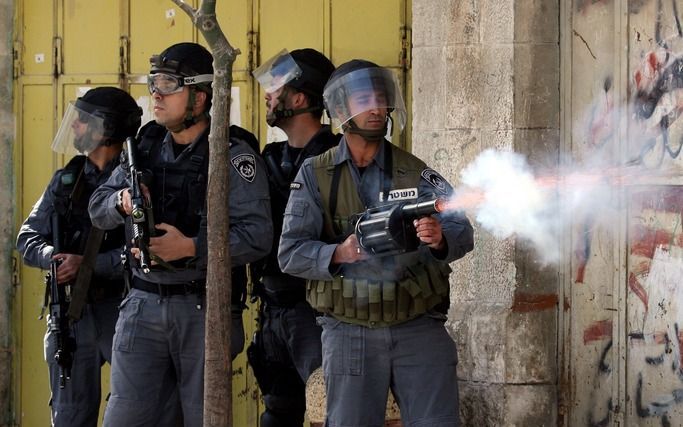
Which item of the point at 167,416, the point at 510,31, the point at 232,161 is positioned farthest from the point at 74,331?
the point at 510,31

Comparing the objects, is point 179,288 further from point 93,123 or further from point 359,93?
point 93,123

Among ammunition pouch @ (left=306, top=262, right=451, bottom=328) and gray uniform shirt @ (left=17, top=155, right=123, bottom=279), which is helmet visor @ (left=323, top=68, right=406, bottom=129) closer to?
Answer: ammunition pouch @ (left=306, top=262, right=451, bottom=328)

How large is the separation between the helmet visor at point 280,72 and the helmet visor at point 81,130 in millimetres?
894

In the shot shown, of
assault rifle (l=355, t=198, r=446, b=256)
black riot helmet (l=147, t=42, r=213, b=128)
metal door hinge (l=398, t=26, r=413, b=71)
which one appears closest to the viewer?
assault rifle (l=355, t=198, r=446, b=256)

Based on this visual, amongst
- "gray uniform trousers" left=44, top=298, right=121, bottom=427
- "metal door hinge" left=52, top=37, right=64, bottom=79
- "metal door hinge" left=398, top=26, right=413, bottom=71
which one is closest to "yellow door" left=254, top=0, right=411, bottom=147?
"metal door hinge" left=398, top=26, right=413, bottom=71

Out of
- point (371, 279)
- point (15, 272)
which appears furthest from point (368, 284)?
point (15, 272)

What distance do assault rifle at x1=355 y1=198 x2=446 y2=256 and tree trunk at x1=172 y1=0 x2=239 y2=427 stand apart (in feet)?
1.83

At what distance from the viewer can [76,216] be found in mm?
6406

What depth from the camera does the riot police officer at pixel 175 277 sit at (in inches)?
215

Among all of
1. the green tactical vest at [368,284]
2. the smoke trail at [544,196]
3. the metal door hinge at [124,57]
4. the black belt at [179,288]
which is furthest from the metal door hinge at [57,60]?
the green tactical vest at [368,284]

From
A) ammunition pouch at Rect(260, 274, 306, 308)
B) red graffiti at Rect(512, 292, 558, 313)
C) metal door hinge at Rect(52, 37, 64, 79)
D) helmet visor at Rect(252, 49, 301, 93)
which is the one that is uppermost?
metal door hinge at Rect(52, 37, 64, 79)

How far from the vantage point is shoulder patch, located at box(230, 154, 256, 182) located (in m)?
5.55

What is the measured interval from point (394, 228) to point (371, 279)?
1.20 ft

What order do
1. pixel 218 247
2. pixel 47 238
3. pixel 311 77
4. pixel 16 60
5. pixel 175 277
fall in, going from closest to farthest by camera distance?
pixel 218 247
pixel 175 277
pixel 311 77
pixel 47 238
pixel 16 60
